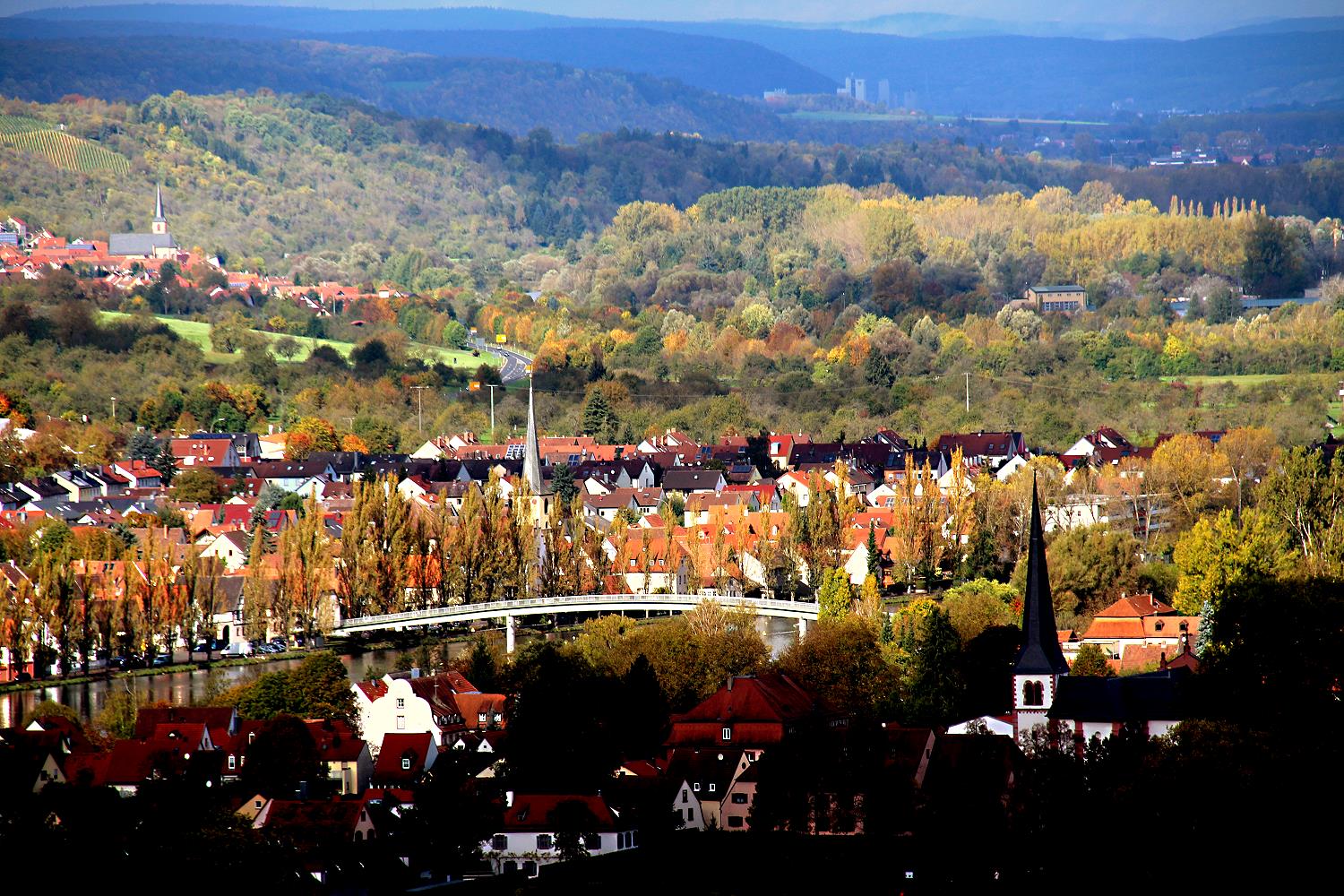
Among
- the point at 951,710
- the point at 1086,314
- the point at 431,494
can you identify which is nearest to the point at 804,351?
the point at 1086,314

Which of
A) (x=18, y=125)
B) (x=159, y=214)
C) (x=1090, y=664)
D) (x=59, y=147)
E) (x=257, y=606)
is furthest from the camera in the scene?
(x=18, y=125)

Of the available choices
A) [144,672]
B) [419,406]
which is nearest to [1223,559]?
[144,672]

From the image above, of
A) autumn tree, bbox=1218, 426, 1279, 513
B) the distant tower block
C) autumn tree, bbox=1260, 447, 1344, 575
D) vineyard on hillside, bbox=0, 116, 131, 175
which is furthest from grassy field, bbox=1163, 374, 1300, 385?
vineyard on hillside, bbox=0, 116, 131, 175

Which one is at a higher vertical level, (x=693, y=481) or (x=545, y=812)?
(x=545, y=812)

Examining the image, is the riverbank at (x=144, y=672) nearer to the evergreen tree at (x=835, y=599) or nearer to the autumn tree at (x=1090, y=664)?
the evergreen tree at (x=835, y=599)

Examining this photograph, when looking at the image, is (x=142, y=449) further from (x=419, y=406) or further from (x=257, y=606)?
(x=257, y=606)

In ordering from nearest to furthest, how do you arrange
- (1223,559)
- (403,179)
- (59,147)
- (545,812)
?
(545,812) → (1223,559) → (59,147) → (403,179)

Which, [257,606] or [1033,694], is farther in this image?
[257,606]
